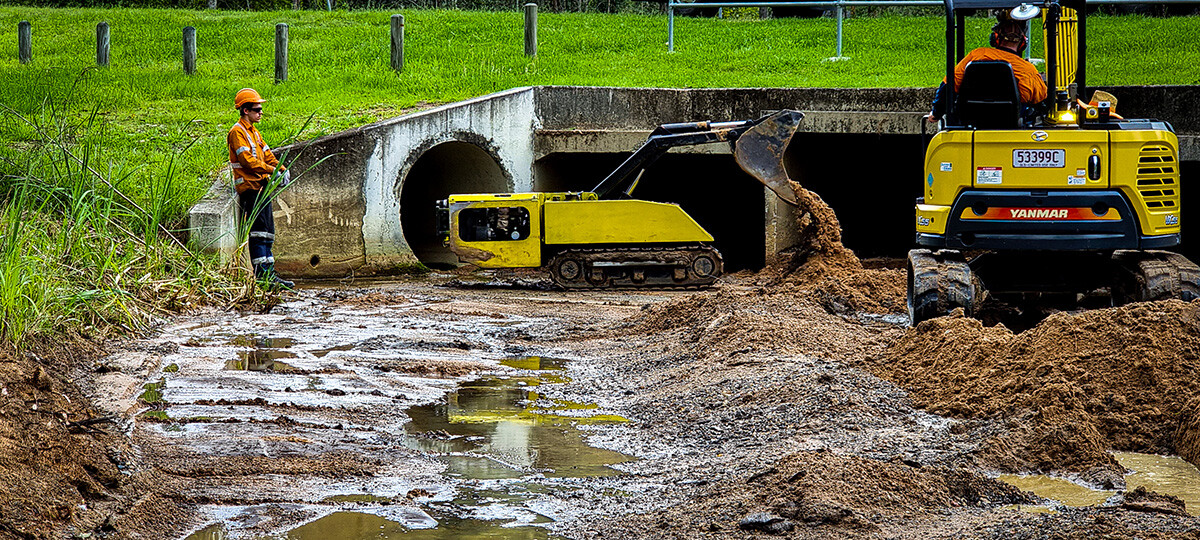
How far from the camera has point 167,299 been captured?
9.81 metres

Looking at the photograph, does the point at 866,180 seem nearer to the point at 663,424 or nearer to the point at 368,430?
the point at 663,424

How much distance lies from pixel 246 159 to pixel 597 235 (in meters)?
3.85

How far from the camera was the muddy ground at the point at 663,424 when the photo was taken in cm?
466

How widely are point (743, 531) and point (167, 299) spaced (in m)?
6.79

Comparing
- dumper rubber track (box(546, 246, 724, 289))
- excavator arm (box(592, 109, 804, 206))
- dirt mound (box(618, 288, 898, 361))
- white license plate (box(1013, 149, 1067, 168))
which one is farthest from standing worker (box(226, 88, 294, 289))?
white license plate (box(1013, 149, 1067, 168))

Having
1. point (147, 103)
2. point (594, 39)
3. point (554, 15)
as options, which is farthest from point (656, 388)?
point (554, 15)

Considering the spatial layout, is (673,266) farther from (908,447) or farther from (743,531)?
(743,531)

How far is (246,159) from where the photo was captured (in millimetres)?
11883

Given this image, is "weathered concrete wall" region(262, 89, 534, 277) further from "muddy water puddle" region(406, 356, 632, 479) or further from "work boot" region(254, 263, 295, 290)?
"muddy water puddle" region(406, 356, 632, 479)

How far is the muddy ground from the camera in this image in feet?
15.3

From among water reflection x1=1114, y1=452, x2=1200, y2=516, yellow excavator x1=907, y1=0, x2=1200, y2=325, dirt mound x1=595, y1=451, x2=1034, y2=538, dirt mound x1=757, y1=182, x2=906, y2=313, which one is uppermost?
yellow excavator x1=907, y1=0, x2=1200, y2=325

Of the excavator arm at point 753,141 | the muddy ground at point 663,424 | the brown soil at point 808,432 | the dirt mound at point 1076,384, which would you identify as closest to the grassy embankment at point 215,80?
the muddy ground at point 663,424

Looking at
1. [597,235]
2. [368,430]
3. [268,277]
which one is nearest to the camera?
[368,430]

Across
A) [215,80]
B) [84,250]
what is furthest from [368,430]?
[215,80]
